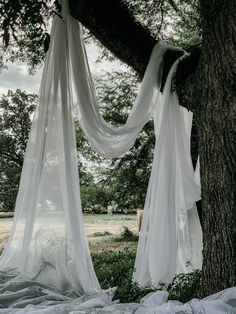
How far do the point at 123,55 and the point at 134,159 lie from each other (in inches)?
162

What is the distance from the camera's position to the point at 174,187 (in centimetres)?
383

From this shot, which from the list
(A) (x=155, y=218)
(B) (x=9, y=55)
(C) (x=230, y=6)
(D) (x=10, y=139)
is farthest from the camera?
(D) (x=10, y=139)

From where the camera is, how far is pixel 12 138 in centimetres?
1842

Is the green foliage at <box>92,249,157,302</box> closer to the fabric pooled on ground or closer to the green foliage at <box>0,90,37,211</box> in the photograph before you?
the fabric pooled on ground

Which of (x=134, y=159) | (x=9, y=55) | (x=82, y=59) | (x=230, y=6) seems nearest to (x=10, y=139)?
(x=134, y=159)

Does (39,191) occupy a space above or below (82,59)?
below

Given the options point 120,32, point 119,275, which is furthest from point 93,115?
point 119,275

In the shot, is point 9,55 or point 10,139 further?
point 10,139

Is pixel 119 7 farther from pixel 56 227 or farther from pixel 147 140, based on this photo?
pixel 147 140

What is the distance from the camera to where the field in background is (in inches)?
378

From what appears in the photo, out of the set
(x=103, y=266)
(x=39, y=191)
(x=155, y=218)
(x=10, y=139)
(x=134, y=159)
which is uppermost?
(x=10, y=139)

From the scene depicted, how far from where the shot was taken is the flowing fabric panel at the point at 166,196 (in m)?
3.77

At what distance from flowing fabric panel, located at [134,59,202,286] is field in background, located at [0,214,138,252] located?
4916 millimetres

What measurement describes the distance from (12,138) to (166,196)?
15.4 m
